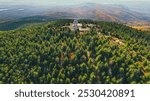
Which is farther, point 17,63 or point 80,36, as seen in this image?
point 80,36

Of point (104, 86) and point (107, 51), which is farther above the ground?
point (104, 86)

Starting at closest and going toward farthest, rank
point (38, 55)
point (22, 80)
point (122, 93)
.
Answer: point (122, 93)
point (22, 80)
point (38, 55)

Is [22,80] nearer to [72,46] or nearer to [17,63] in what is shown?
[17,63]

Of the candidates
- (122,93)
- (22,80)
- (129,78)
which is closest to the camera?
(122,93)

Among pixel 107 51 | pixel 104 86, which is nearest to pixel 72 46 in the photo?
pixel 107 51

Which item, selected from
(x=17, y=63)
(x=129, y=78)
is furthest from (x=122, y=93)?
(x=17, y=63)

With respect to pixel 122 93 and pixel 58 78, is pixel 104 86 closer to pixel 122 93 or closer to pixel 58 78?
pixel 122 93
